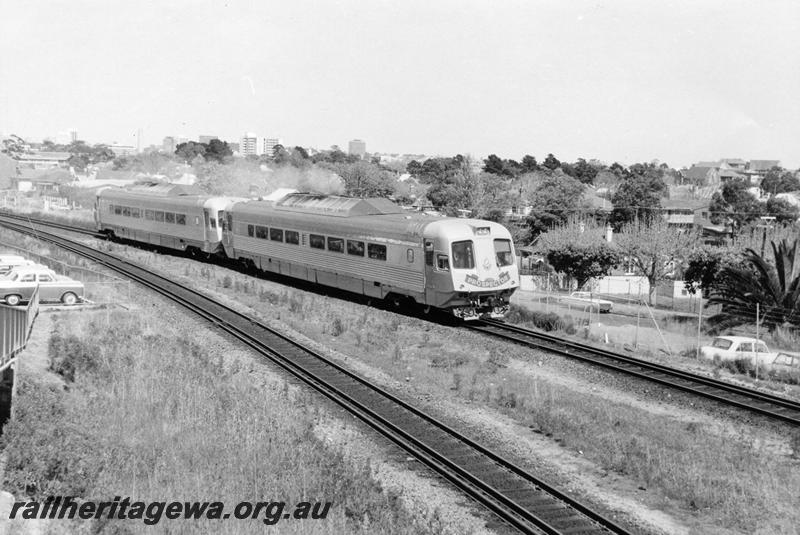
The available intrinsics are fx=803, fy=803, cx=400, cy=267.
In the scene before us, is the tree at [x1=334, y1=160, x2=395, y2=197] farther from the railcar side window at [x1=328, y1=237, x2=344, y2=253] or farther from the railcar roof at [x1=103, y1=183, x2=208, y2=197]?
the railcar side window at [x1=328, y1=237, x2=344, y2=253]

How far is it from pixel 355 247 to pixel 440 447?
47.8 feet

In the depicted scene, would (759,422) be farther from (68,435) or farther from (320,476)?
(68,435)

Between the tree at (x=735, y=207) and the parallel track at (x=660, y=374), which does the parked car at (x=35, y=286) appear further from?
the tree at (x=735, y=207)

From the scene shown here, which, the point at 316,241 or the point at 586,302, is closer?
the point at 316,241

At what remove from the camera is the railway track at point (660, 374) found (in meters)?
17.0

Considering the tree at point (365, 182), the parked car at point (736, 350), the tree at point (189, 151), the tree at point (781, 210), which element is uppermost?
the tree at point (189, 151)

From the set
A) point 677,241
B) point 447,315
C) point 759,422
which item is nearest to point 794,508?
point 759,422

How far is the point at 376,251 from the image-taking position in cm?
2717

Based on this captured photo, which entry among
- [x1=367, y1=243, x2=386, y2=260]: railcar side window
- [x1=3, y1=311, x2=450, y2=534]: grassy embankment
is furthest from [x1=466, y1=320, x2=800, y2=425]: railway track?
[x1=3, y1=311, x2=450, y2=534]: grassy embankment

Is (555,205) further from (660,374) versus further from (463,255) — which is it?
(660,374)

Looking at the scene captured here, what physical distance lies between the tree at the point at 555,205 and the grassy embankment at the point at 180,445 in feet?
164

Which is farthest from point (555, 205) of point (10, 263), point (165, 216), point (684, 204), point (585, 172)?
point (585, 172)

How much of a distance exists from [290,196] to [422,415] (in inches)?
796

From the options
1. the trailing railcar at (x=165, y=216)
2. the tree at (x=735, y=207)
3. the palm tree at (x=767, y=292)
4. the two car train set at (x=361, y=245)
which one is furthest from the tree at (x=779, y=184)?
the two car train set at (x=361, y=245)
